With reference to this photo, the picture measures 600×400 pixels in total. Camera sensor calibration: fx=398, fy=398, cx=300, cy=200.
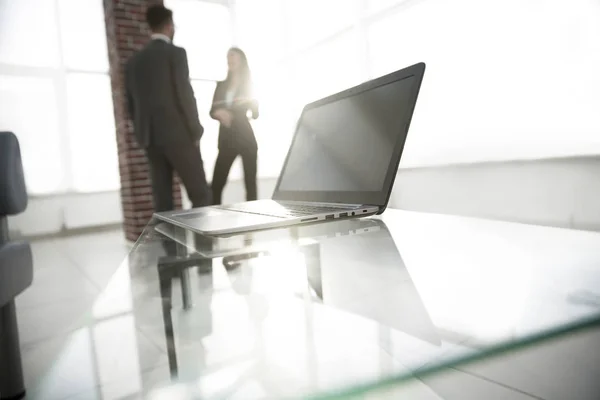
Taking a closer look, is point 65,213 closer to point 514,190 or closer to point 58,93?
point 58,93

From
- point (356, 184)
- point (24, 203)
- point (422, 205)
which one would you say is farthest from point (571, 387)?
point (422, 205)

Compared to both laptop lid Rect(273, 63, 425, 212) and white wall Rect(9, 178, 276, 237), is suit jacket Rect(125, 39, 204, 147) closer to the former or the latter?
laptop lid Rect(273, 63, 425, 212)

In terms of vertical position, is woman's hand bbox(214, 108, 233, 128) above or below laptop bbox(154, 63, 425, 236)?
above

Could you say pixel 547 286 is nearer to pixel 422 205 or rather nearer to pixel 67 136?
pixel 422 205

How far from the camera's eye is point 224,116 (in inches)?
106

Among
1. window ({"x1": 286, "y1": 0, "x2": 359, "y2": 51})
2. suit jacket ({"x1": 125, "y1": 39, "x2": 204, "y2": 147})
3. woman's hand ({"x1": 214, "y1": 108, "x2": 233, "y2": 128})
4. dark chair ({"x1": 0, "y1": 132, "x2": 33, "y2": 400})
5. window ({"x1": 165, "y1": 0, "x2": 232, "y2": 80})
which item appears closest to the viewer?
dark chair ({"x1": 0, "y1": 132, "x2": 33, "y2": 400})

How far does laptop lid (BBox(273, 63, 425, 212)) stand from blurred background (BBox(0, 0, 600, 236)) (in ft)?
2.90

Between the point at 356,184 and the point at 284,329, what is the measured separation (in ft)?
1.76

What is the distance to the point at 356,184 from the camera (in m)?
0.82

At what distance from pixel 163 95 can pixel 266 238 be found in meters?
1.71

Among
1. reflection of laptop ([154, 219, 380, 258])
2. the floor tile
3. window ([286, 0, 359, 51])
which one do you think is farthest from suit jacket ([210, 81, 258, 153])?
the floor tile

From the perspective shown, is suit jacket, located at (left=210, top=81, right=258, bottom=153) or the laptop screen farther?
suit jacket, located at (left=210, top=81, right=258, bottom=153)

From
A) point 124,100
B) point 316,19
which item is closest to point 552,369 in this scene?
point 124,100

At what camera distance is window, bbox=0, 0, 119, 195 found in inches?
153
